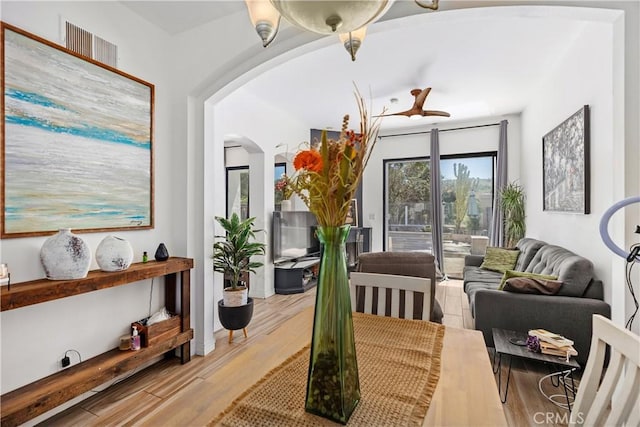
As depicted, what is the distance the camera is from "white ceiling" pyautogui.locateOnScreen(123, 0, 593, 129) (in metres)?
2.45

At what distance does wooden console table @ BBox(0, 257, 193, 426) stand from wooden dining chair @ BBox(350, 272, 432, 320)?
1553mm

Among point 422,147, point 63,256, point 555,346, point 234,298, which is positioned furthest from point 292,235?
point 555,346

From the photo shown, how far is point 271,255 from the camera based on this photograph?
4.79m

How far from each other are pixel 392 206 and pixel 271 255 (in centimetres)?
289

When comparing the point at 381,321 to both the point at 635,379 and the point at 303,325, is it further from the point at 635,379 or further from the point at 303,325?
the point at 635,379

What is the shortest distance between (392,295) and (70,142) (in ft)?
7.38

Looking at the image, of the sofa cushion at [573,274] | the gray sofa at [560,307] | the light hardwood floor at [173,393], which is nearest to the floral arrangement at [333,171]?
the light hardwood floor at [173,393]

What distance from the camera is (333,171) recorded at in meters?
0.79

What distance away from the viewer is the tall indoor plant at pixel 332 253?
0.80 meters

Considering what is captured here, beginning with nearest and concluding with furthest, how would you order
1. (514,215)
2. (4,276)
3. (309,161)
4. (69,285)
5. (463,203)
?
(309,161), (4,276), (69,285), (514,215), (463,203)

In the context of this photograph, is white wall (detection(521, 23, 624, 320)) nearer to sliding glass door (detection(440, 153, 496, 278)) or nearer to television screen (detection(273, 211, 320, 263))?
sliding glass door (detection(440, 153, 496, 278))

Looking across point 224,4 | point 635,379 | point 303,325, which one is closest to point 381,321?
point 303,325

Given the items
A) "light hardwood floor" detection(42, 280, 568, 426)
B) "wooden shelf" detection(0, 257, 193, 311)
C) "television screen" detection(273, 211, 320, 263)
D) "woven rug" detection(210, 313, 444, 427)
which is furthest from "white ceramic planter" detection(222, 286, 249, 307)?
"woven rug" detection(210, 313, 444, 427)

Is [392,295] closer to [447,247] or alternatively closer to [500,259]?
[500,259]
